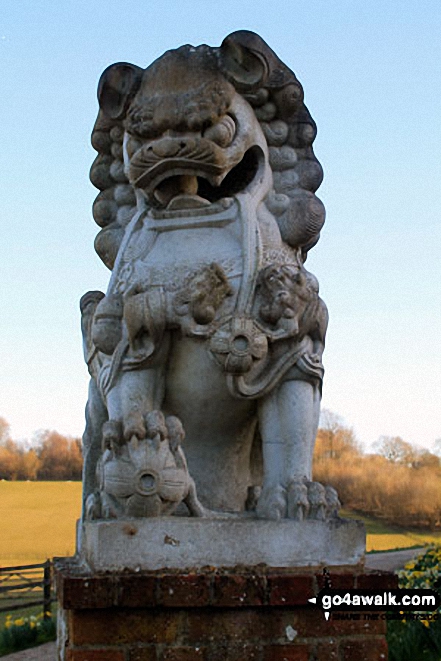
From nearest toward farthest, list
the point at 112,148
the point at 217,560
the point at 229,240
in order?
the point at 217,560
the point at 229,240
the point at 112,148

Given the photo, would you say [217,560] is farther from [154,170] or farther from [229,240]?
[154,170]

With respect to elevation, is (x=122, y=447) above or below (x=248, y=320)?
below

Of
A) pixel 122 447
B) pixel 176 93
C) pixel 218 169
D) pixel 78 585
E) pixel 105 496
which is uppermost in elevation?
pixel 176 93

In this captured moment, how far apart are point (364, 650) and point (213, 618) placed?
1.91 ft

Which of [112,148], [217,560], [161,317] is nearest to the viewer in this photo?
[217,560]

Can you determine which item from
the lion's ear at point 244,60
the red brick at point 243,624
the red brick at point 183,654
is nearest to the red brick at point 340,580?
the red brick at point 243,624

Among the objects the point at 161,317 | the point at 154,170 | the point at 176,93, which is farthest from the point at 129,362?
the point at 176,93

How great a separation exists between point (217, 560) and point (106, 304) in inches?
47.0

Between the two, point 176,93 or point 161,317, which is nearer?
point 161,317

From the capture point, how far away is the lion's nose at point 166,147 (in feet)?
10.7

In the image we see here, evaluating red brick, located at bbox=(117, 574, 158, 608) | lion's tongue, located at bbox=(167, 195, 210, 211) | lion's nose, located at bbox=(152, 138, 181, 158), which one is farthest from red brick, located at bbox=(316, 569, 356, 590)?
lion's nose, located at bbox=(152, 138, 181, 158)

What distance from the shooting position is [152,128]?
3301 mm

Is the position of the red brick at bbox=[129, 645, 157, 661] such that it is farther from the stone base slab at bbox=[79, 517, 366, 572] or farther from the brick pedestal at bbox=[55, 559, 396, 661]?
the stone base slab at bbox=[79, 517, 366, 572]

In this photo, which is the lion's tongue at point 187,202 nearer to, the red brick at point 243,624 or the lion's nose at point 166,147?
the lion's nose at point 166,147
